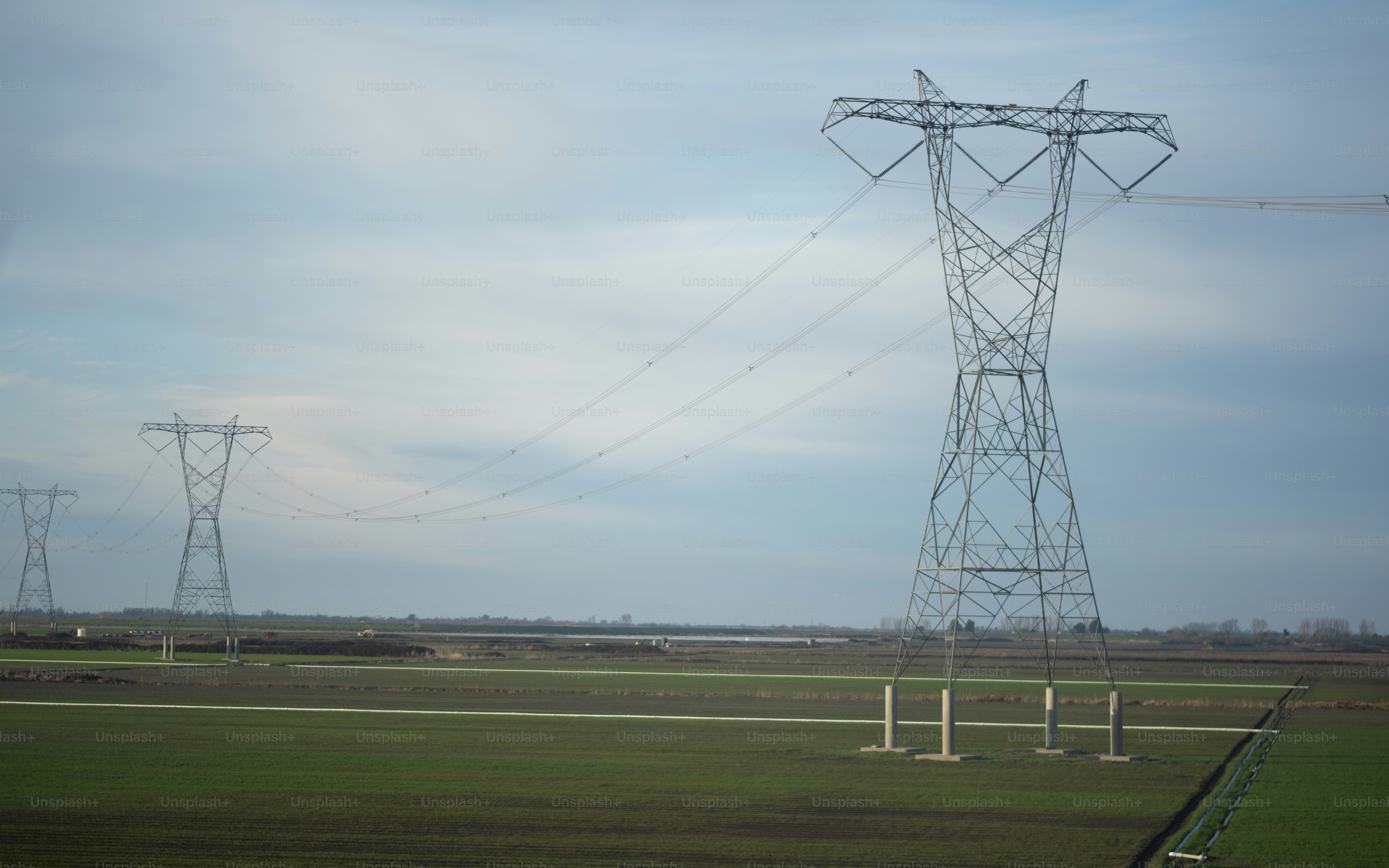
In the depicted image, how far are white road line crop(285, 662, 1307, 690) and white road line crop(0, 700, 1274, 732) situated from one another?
29.6m

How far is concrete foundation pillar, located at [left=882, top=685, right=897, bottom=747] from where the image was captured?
32.5 metres

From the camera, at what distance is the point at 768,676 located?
82.4 m

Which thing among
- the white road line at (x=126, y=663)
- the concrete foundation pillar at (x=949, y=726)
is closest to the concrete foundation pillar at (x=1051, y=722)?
the concrete foundation pillar at (x=949, y=726)

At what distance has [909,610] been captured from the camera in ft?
101

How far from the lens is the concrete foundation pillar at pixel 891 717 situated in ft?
107

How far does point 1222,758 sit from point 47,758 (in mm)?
35473

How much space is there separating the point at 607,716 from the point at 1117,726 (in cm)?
2239

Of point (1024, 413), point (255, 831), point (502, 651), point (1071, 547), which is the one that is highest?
point (1024, 413)

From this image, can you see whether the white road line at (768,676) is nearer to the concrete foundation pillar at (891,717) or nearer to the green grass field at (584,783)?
the green grass field at (584,783)

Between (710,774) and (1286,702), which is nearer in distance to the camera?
(710,774)

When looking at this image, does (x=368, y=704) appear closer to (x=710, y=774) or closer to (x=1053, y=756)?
(x=710, y=774)

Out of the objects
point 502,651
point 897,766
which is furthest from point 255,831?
point 502,651

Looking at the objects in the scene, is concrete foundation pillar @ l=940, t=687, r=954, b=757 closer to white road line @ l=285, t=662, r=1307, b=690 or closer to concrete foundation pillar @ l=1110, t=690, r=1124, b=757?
concrete foundation pillar @ l=1110, t=690, r=1124, b=757

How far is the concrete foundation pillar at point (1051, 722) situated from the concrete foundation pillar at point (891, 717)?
184 inches
